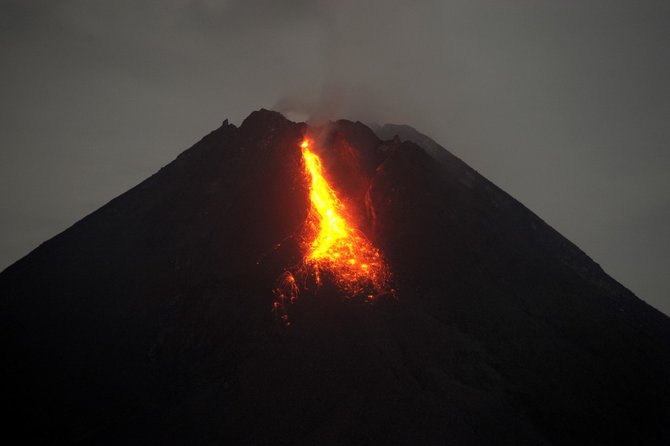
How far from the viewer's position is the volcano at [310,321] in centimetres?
2683

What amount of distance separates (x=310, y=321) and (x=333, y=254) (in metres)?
7.15

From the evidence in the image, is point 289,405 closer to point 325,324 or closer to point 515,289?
point 325,324

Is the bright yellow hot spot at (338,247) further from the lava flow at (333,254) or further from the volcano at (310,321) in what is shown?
the volcano at (310,321)

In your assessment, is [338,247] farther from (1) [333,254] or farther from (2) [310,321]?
(2) [310,321]

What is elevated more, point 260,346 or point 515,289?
point 515,289

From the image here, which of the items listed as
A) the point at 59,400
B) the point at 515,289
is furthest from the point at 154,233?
the point at 515,289

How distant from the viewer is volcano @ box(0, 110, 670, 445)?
26828 mm

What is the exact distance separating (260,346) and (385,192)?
19.4 m

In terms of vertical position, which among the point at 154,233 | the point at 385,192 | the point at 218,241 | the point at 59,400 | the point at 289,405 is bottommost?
the point at 289,405

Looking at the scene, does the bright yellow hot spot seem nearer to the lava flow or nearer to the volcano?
the lava flow

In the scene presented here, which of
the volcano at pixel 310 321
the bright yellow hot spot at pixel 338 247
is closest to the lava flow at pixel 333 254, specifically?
the bright yellow hot spot at pixel 338 247

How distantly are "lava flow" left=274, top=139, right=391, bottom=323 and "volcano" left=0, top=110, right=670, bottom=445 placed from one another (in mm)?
241

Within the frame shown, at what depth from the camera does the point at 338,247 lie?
3853 centimetres

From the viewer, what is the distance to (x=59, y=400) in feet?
91.9
